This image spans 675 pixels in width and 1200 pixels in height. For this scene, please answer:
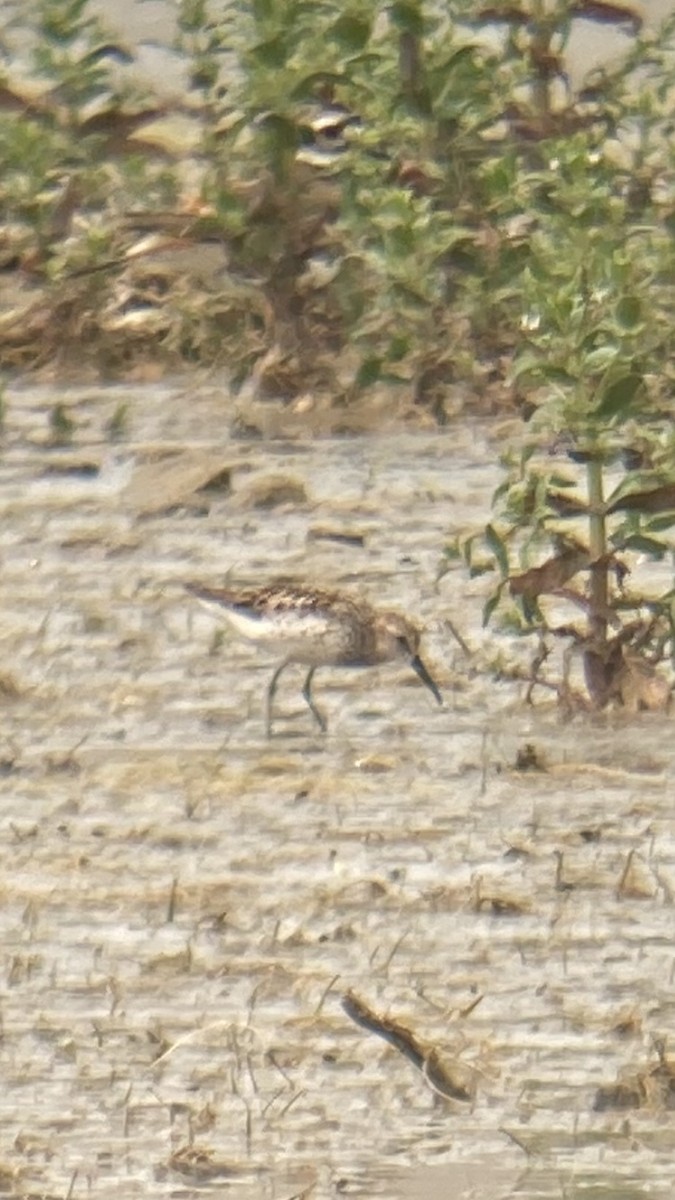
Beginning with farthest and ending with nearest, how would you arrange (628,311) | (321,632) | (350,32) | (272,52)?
(350,32) → (272,52) → (321,632) → (628,311)

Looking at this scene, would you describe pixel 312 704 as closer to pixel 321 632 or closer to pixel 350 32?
pixel 321 632

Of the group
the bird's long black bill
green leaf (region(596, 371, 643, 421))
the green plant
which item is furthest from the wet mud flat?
green leaf (region(596, 371, 643, 421))

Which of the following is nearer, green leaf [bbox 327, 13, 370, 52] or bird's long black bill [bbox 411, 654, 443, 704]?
bird's long black bill [bbox 411, 654, 443, 704]

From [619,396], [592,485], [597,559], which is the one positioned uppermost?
[619,396]

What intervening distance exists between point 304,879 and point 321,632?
862 mm

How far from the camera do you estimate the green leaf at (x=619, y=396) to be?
568 cm

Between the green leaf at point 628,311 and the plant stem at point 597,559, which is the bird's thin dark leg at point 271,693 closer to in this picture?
the plant stem at point 597,559

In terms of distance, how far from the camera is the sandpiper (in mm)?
6020

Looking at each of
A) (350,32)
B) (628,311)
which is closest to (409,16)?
(350,32)

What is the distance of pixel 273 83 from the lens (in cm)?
721

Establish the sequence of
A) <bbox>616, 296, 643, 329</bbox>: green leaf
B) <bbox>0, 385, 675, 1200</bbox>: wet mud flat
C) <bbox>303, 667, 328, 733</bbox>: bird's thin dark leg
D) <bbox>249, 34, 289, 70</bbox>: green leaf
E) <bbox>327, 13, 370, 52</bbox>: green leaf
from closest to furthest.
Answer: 1. <bbox>0, 385, 675, 1200</bbox>: wet mud flat
2. <bbox>616, 296, 643, 329</bbox>: green leaf
3. <bbox>303, 667, 328, 733</bbox>: bird's thin dark leg
4. <bbox>249, 34, 289, 70</bbox>: green leaf
5. <bbox>327, 13, 370, 52</bbox>: green leaf

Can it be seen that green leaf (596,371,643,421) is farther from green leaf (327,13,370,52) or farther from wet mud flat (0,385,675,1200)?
green leaf (327,13,370,52)

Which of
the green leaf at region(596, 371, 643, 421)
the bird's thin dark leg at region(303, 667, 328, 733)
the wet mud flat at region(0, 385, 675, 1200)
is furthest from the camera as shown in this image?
the bird's thin dark leg at region(303, 667, 328, 733)

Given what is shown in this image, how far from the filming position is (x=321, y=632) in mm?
6004
